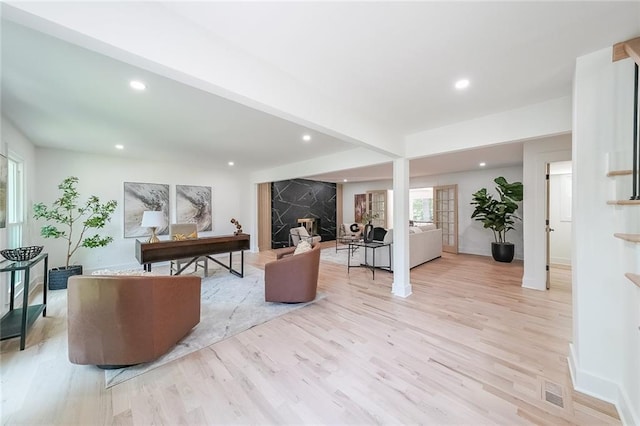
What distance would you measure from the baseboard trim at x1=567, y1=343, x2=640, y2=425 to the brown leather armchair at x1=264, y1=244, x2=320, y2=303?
2.56 m

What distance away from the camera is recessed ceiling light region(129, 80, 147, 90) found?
2.14 meters

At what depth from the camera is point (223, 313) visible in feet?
9.91

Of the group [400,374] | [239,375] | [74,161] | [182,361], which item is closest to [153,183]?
[74,161]

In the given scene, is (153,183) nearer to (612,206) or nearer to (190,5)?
(190,5)

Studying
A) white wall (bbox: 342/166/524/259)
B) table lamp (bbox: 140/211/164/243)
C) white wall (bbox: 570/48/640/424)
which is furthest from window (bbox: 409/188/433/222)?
table lamp (bbox: 140/211/164/243)

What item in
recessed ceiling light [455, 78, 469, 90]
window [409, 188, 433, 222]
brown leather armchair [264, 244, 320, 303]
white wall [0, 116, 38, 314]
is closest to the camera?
recessed ceiling light [455, 78, 469, 90]

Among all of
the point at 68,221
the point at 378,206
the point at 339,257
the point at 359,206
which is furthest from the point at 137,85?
the point at 359,206

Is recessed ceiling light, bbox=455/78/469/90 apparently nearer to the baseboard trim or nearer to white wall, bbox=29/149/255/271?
the baseboard trim

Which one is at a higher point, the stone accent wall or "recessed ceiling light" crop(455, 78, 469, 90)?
"recessed ceiling light" crop(455, 78, 469, 90)

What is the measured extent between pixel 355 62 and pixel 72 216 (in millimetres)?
6029

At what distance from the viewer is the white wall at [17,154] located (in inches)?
112

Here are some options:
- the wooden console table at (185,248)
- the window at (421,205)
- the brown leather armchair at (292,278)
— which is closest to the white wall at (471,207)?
the window at (421,205)

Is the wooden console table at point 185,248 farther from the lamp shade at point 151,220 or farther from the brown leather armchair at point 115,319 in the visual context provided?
the brown leather armchair at point 115,319

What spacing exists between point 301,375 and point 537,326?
269cm
